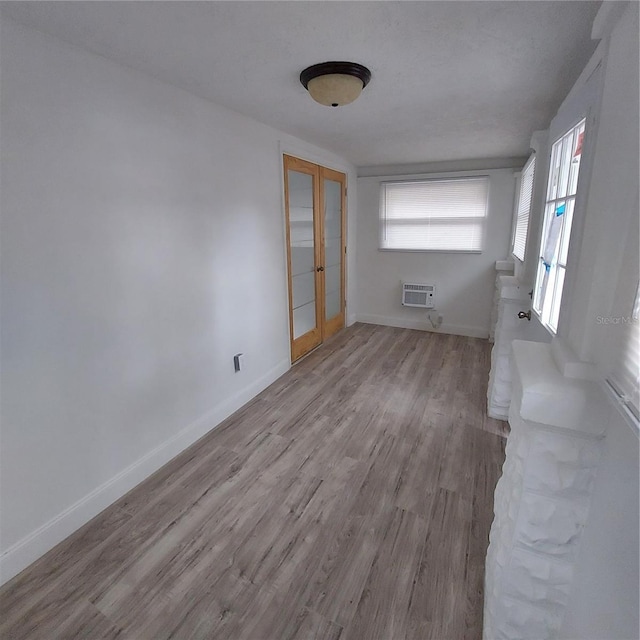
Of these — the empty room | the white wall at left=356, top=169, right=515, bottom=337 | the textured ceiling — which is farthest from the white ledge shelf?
the white wall at left=356, top=169, right=515, bottom=337

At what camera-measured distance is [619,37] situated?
925 mm

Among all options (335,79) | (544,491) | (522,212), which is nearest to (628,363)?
(544,491)

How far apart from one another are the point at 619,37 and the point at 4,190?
206 centimetres

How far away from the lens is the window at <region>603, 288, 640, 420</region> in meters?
0.78

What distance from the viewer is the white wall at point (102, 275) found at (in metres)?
1.46

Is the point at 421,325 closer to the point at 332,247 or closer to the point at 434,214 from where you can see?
the point at 434,214

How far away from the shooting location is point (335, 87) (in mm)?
1730

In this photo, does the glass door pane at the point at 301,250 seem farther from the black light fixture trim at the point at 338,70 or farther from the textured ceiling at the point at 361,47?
the black light fixture trim at the point at 338,70

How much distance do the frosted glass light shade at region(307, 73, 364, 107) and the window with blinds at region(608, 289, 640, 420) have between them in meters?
1.53

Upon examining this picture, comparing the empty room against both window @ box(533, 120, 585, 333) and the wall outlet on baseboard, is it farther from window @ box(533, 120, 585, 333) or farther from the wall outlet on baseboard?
the wall outlet on baseboard

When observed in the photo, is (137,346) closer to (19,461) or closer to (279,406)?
(19,461)

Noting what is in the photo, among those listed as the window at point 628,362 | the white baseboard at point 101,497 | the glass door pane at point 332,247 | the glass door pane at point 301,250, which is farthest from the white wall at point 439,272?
the window at point 628,362

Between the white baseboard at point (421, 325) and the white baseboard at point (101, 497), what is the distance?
9.35 feet

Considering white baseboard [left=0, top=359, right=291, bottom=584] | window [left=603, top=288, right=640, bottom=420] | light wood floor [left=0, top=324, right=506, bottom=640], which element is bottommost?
light wood floor [left=0, top=324, right=506, bottom=640]
